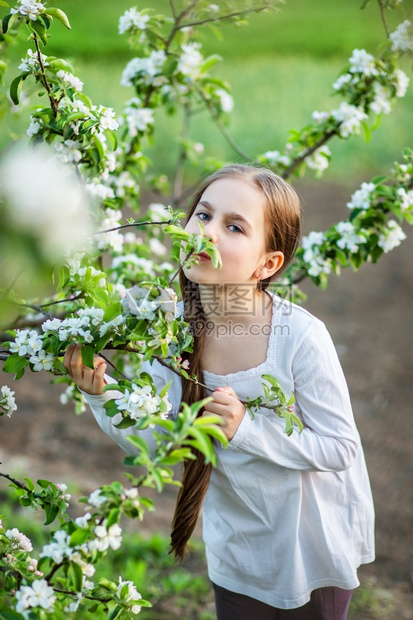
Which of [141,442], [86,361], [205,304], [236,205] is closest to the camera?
[141,442]

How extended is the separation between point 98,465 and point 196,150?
1467 millimetres

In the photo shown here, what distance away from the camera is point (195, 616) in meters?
2.15

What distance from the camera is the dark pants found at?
1.35 meters

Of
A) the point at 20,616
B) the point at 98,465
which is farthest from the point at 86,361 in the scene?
the point at 98,465

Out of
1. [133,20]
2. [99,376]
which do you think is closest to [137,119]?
[133,20]

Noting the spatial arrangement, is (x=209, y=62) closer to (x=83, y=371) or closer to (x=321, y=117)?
(x=321, y=117)

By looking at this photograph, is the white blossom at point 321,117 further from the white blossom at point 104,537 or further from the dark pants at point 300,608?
the white blossom at point 104,537

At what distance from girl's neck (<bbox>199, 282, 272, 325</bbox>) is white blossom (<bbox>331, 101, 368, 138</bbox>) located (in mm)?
636

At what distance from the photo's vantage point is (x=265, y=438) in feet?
3.79

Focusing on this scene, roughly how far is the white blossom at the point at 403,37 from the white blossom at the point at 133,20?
1.96 ft

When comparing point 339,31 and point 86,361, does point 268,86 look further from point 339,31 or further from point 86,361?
point 86,361

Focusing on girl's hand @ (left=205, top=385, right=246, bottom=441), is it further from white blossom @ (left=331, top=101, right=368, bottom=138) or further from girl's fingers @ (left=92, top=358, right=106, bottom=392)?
white blossom @ (left=331, top=101, right=368, bottom=138)

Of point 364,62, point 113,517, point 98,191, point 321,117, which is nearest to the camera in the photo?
point 113,517

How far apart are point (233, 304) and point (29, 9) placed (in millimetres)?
619
